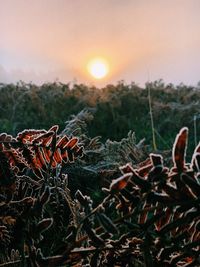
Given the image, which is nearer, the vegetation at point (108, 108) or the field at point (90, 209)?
the field at point (90, 209)

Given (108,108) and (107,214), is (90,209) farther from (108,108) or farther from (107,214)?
(108,108)

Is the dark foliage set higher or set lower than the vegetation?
lower

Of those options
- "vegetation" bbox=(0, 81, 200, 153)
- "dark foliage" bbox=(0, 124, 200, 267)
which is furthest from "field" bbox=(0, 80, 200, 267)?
"vegetation" bbox=(0, 81, 200, 153)

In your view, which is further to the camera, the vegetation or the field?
the vegetation

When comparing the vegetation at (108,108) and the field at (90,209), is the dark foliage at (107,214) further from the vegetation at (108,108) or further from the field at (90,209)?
the vegetation at (108,108)

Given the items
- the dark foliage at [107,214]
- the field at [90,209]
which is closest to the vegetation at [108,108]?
the field at [90,209]

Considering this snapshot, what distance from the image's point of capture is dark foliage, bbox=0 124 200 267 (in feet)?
2.75

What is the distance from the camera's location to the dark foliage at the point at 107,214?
0.84 meters

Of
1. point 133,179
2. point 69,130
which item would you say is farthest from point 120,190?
point 69,130

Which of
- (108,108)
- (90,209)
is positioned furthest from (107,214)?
(108,108)

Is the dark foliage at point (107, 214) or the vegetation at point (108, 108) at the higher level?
the vegetation at point (108, 108)

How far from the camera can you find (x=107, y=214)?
1.05 m

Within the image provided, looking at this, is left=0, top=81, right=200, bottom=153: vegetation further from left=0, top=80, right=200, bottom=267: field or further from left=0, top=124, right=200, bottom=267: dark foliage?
left=0, top=124, right=200, bottom=267: dark foliage

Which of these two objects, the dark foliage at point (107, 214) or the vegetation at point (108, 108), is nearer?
the dark foliage at point (107, 214)
